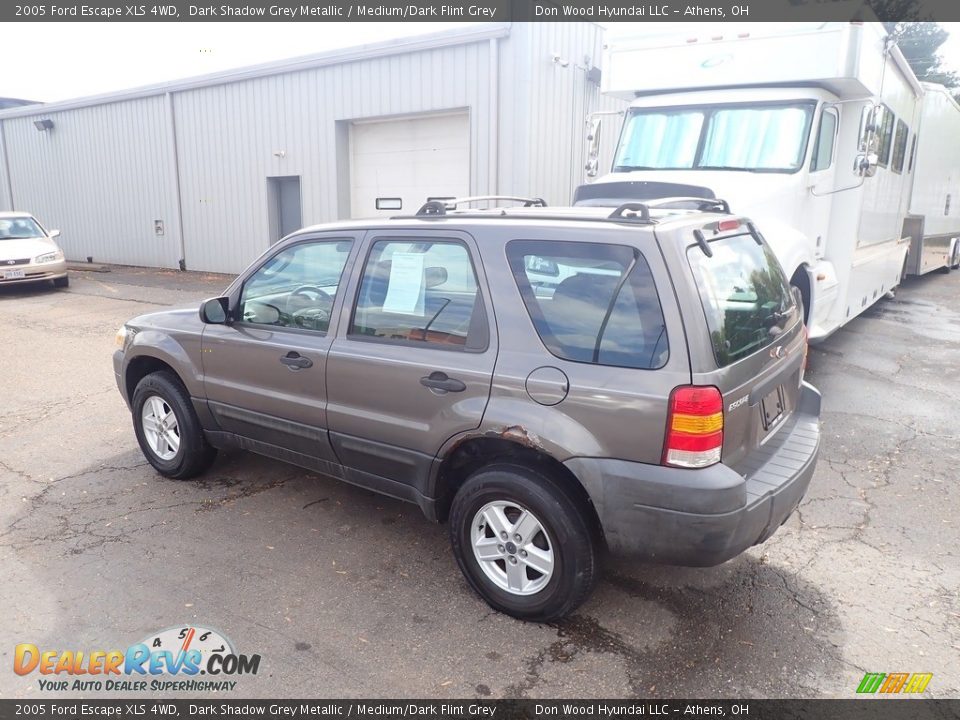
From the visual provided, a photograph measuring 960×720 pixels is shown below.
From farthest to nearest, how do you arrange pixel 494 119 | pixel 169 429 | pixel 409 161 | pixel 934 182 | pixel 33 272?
pixel 409 161 < pixel 33 272 < pixel 934 182 < pixel 494 119 < pixel 169 429

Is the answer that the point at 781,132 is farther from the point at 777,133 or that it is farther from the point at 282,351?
the point at 282,351

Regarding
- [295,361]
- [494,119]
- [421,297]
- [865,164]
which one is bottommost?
[295,361]

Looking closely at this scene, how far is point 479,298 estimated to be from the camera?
10.9 ft

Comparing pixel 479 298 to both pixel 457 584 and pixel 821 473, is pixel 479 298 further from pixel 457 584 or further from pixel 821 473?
pixel 821 473

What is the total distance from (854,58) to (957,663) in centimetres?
589

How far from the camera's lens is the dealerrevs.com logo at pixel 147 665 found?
2898 millimetres

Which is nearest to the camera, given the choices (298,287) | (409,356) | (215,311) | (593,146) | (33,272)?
(409,356)

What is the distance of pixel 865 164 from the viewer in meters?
7.28

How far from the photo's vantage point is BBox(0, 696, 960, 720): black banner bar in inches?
107

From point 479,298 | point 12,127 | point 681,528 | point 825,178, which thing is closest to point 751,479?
point 681,528

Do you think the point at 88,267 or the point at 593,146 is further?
the point at 88,267

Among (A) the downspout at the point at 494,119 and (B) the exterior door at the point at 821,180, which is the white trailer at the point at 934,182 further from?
(A) the downspout at the point at 494,119

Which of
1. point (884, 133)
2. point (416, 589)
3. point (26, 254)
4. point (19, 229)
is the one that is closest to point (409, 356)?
point (416, 589)

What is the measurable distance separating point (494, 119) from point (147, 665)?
417 inches
